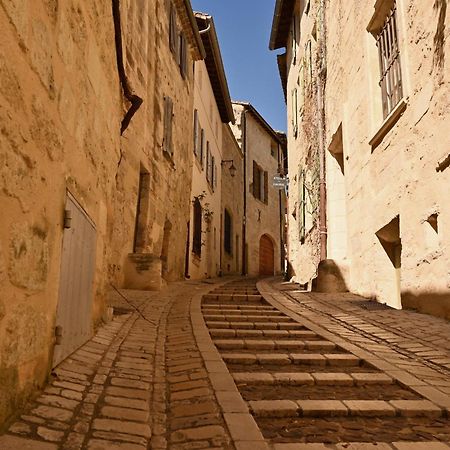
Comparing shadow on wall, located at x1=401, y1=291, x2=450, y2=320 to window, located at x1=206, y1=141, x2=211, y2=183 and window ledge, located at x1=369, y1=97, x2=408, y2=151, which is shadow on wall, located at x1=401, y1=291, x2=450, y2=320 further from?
window, located at x1=206, y1=141, x2=211, y2=183

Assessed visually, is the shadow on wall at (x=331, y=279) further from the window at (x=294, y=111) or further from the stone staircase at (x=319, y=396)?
the window at (x=294, y=111)

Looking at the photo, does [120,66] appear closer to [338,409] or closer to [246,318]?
[246,318]

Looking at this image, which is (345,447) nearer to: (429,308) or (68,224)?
(68,224)

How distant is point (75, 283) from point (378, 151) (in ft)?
17.7

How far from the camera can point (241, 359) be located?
13.3 feet

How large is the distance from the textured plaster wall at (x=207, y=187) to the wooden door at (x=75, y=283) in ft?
32.4

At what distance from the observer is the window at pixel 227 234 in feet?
70.0

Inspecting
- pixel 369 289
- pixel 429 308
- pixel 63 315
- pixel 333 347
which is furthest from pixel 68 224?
pixel 369 289

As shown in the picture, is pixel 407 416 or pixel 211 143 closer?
pixel 407 416

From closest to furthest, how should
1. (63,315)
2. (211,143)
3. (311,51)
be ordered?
(63,315)
(311,51)
(211,143)

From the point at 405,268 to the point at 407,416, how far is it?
3491mm

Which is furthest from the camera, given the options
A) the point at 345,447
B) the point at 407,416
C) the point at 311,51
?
the point at 311,51

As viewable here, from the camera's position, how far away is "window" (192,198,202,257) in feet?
48.7

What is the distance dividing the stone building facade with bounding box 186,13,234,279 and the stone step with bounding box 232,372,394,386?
384 inches
